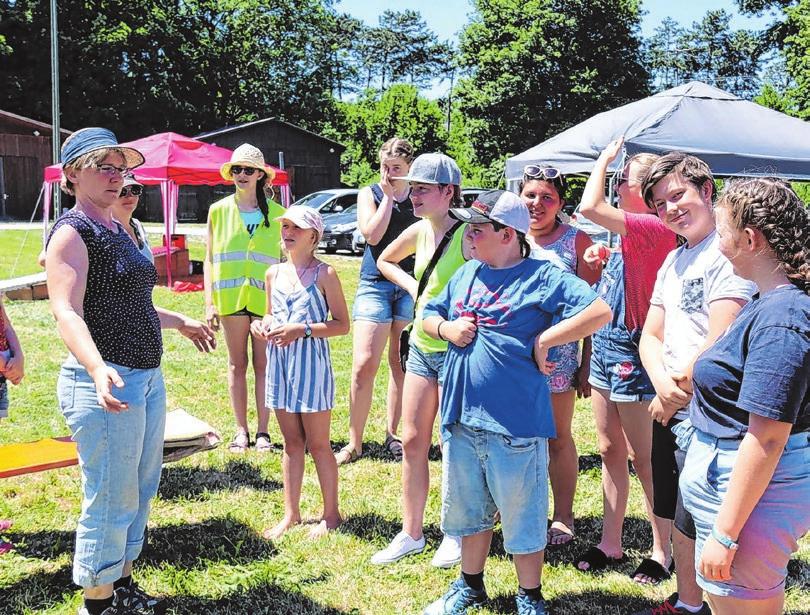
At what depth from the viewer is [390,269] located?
4270mm

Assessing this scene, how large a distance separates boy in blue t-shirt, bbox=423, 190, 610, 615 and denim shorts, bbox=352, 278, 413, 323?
6.07 feet

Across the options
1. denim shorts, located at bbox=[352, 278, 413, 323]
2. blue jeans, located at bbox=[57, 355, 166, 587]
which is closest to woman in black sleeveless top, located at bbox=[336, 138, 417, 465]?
denim shorts, located at bbox=[352, 278, 413, 323]

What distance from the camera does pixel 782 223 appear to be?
2.06 metres

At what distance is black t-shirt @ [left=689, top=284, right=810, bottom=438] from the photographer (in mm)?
1956

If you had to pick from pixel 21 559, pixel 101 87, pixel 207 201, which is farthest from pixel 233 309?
pixel 101 87

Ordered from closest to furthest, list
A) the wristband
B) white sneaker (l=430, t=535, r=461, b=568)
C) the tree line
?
the wristband → white sneaker (l=430, t=535, r=461, b=568) → the tree line

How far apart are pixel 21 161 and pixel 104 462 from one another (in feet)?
113

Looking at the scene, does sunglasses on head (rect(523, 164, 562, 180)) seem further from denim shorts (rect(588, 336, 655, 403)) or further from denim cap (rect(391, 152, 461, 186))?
denim shorts (rect(588, 336, 655, 403))

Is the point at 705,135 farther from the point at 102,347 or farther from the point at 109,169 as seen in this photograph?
the point at 102,347

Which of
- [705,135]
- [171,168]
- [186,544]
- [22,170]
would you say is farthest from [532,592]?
[22,170]

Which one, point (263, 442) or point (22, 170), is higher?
point (22, 170)

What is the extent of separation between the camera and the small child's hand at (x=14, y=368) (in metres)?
3.40

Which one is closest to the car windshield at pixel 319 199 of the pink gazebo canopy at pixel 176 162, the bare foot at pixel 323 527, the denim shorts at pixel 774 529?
the pink gazebo canopy at pixel 176 162

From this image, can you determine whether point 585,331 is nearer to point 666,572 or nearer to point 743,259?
point 743,259
